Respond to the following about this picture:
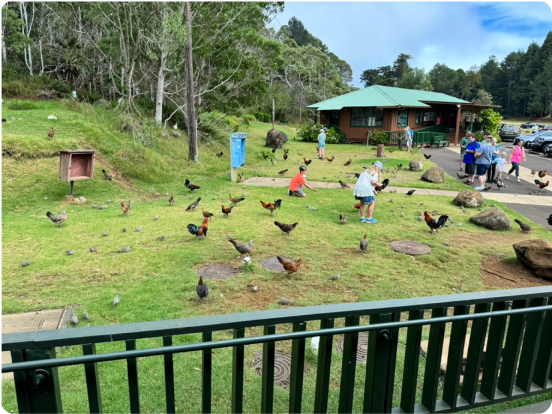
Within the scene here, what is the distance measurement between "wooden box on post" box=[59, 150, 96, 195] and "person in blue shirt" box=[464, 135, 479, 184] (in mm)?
13212

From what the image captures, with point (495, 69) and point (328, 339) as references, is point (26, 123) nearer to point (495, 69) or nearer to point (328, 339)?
point (328, 339)

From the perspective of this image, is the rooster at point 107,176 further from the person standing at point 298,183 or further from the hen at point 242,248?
the hen at point 242,248

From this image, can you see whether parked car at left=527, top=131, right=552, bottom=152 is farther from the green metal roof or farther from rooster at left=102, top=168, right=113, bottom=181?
rooster at left=102, top=168, right=113, bottom=181

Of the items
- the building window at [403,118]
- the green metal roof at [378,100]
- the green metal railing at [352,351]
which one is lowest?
the green metal railing at [352,351]

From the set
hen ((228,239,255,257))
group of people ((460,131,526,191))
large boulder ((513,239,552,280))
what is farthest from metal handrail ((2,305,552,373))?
group of people ((460,131,526,191))

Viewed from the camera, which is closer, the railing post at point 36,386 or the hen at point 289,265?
→ the railing post at point 36,386

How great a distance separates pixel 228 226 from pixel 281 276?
314cm

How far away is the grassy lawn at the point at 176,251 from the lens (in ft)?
13.6

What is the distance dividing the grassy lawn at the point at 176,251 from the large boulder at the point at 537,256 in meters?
0.56

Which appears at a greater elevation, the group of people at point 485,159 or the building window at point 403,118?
the building window at point 403,118

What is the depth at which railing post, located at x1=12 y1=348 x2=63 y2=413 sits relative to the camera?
75.6 inches

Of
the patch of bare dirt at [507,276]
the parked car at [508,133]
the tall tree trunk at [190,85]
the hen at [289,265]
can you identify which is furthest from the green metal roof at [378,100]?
the hen at [289,265]

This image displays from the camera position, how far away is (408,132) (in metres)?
27.3

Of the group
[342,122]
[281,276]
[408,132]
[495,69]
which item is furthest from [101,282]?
[495,69]
